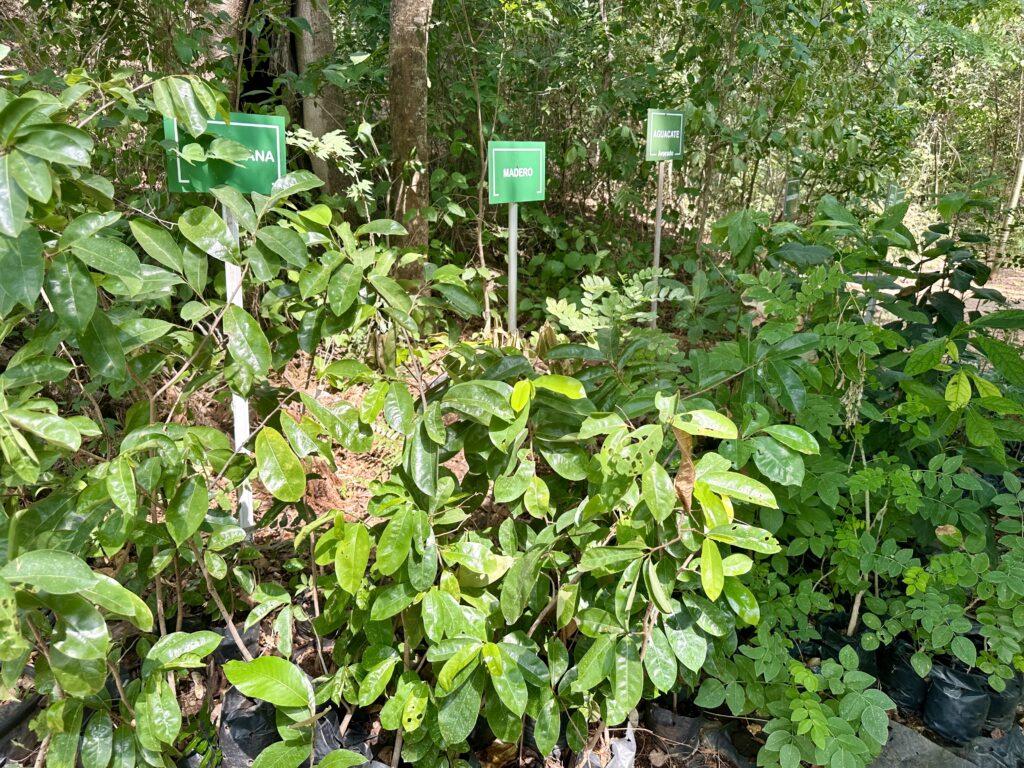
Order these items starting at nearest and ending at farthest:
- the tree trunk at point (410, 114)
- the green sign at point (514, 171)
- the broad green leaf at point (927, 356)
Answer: the broad green leaf at point (927, 356) < the green sign at point (514, 171) < the tree trunk at point (410, 114)

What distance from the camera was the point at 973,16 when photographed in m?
5.11

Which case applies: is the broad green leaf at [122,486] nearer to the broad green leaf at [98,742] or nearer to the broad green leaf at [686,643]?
the broad green leaf at [98,742]

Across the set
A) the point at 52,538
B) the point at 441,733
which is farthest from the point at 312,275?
the point at 441,733

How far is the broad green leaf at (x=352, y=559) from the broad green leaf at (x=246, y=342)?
0.35 m

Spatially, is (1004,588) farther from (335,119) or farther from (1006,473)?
→ (335,119)

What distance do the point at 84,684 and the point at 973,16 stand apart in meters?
6.16

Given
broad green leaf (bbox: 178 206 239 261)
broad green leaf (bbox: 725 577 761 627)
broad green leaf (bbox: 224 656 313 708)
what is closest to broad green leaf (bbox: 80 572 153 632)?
broad green leaf (bbox: 224 656 313 708)

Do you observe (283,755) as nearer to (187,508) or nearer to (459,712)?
(459,712)

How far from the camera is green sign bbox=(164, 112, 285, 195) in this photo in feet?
5.80

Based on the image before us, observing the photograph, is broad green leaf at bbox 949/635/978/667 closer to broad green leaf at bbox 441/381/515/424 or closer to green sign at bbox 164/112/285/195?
broad green leaf at bbox 441/381/515/424

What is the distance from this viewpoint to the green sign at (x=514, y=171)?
124 inches

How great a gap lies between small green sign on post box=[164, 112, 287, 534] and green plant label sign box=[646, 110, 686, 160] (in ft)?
8.29

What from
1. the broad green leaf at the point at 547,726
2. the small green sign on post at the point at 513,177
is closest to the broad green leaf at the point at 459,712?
the broad green leaf at the point at 547,726

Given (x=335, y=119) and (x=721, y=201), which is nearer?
(x=335, y=119)
